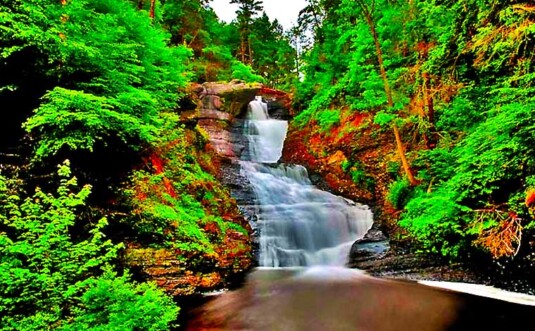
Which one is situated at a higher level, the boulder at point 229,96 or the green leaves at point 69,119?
the boulder at point 229,96

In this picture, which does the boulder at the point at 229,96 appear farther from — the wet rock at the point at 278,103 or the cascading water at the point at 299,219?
the cascading water at the point at 299,219

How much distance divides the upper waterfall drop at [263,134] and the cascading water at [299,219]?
2.75m

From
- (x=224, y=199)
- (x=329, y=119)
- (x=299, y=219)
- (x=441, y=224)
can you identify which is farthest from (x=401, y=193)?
(x=329, y=119)

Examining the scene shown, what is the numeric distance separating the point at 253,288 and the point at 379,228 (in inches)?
207

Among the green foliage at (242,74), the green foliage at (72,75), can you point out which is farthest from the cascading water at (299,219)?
the green foliage at (242,74)

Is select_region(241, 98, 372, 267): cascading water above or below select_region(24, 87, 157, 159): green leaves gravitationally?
below

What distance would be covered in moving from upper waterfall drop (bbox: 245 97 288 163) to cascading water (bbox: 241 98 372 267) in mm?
2752

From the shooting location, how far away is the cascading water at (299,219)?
1080 cm

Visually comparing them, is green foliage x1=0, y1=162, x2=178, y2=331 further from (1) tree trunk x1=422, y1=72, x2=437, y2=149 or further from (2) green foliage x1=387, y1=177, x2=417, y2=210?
(1) tree trunk x1=422, y1=72, x2=437, y2=149

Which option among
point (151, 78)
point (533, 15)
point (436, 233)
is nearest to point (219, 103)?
point (151, 78)

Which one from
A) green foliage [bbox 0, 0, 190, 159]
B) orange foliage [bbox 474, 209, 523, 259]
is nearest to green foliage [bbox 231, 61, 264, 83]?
green foliage [bbox 0, 0, 190, 159]

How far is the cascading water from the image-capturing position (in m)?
10.8

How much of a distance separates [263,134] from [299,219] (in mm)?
10097

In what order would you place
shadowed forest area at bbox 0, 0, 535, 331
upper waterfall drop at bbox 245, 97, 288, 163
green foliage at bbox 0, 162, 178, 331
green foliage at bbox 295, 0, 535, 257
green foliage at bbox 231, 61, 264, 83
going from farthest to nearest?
1. green foliage at bbox 231, 61, 264, 83
2. upper waterfall drop at bbox 245, 97, 288, 163
3. green foliage at bbox 295, 0, 535, 257
4. shadowed forest area at bbox 0, 0, 535, 331
5. green foliage at bbox 0, 162, 178, 331
